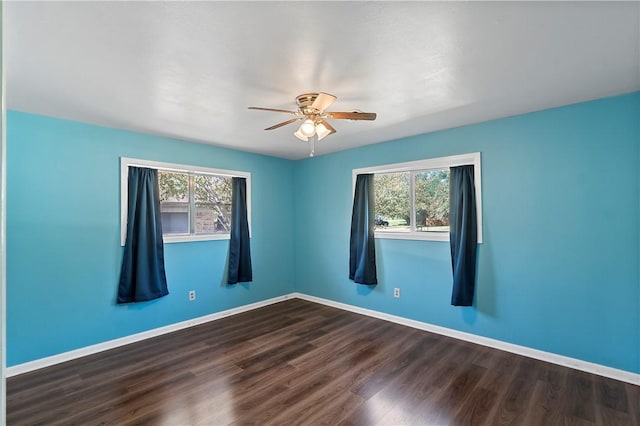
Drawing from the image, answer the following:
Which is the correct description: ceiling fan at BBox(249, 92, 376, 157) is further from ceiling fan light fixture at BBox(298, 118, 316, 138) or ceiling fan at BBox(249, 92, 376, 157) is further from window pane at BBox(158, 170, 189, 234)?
window pane at BBox(158, 170, 189, 234)

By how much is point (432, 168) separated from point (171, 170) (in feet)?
10.9

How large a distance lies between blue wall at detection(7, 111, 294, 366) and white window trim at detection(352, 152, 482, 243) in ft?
8.09

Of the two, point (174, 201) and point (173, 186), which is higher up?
point (173, 186)

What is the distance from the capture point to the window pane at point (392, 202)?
13.2ft

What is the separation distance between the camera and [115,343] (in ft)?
10.8

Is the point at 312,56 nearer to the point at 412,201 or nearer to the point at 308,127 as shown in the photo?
the point at 308,127

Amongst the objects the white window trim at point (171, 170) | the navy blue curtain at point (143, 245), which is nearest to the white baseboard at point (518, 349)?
the white window trim at point (171, 170)

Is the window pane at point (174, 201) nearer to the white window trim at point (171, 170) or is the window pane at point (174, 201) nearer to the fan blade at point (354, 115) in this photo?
the white window trim at point (171, 170)

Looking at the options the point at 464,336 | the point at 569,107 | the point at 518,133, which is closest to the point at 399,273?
Result: the point at 464,336

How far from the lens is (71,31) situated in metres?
1.63

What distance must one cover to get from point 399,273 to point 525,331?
57.3 inches

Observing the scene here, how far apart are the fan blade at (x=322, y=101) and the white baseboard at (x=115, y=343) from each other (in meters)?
3.24

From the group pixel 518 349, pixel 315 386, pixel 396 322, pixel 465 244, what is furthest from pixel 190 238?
pixel 518 349

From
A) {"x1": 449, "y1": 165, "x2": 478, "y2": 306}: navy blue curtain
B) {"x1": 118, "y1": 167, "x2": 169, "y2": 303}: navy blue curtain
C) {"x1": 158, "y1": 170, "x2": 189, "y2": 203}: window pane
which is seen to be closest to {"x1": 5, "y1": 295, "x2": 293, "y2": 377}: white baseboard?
{"x1": 118, "y1": 167, "x2": 169, "y2": 303}: navy blue curtain
